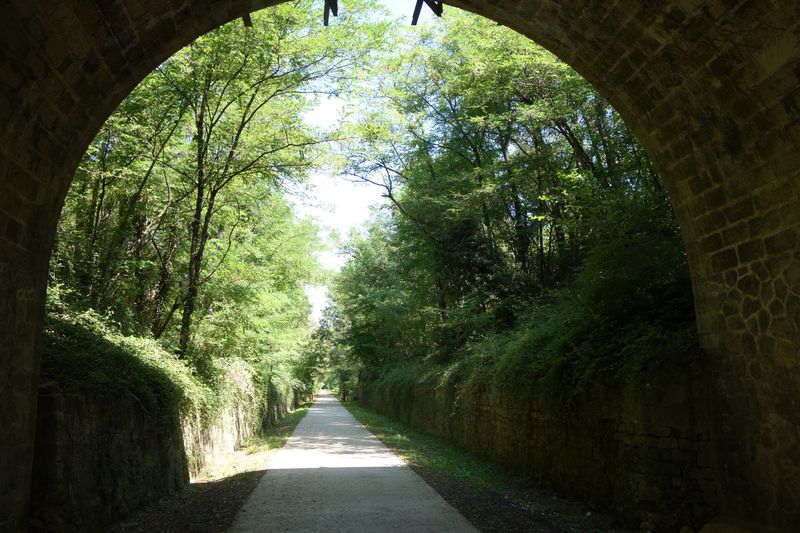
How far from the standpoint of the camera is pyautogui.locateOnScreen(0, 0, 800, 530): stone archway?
14.2 feet

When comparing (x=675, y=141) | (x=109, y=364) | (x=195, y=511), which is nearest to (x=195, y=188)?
(x=109, y=364)

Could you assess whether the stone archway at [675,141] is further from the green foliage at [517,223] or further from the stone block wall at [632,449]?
the green foliage at [517,223]

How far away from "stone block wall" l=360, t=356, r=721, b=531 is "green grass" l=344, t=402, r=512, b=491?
23.0 inches

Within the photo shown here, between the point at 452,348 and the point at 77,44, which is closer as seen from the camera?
the point at 77,44

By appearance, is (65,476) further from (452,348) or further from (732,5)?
(452,348)

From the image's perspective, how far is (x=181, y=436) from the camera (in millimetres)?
9195

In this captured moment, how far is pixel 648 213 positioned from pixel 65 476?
814 centimetres

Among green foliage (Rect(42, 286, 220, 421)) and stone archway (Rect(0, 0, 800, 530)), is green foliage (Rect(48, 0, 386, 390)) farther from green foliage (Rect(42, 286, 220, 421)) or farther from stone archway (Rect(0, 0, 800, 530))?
stone archway (Rect(0, 0, 800, 530))

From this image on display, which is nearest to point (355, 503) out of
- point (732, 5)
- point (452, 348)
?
point (732, 5)

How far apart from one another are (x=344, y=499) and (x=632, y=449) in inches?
151

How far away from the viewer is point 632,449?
6.50 m

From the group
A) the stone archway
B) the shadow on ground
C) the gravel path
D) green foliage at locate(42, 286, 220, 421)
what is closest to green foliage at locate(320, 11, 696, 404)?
the stone archway

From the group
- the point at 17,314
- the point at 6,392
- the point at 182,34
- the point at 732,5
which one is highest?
the point at 182,34

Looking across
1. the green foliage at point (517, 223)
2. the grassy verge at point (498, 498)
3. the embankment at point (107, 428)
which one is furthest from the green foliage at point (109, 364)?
the green foliage at point (517, 223)
